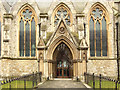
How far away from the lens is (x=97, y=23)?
856 inches

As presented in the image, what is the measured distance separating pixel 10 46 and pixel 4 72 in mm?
3399

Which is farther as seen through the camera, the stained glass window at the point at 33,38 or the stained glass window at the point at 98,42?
the stained glass window at the point at 33,38

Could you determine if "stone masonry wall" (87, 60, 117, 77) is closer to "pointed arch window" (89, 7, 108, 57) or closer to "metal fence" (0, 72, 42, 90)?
"pointed arch window" (89, 7, 108, 57)

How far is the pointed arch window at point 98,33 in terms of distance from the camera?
2144 centimetres

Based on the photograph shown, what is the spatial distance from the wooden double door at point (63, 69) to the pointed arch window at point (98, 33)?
3885 millimetres

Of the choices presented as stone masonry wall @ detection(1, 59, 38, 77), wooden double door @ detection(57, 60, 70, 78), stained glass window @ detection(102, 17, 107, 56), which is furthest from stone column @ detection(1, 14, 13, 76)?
stained glass window @ detection(102, 17, 107, 56)

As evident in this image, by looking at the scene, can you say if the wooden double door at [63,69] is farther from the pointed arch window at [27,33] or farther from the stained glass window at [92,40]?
the pointed arch window at [27,33]

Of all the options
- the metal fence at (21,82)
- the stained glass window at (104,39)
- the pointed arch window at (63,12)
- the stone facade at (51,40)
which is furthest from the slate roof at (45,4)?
the metal fence at (21,82)

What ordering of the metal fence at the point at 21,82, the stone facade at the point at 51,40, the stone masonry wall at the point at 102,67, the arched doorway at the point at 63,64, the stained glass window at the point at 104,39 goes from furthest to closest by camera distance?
the stained glass window at the point at 104,39, the stone masonry wall at the point at 102,67, the arched doorway at the point at 63,64, the stone facade at the point at 51,40, the metal fence at the point at 21,82

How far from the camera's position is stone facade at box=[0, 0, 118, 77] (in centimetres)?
1845

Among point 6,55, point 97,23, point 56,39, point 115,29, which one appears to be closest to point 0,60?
point 6,55

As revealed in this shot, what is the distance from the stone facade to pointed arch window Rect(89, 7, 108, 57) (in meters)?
0.55

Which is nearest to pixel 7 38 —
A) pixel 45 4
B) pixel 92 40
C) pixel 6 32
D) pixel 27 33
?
pixel 6 32

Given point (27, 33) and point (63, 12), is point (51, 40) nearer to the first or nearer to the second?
point (27, 33)
